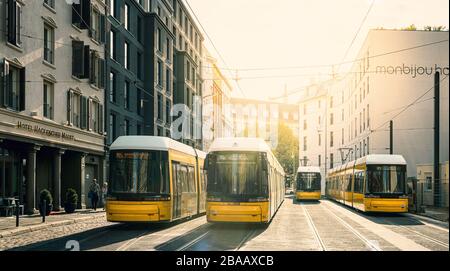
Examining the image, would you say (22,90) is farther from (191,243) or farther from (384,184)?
(384,184)

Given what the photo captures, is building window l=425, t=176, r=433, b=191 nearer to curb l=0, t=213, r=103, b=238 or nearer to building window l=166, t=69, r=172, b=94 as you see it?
building window l=166, t=69, r=172, b=94

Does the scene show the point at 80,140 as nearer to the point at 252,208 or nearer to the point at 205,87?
the point at 252,208

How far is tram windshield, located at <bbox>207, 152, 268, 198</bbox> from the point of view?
1698 cm

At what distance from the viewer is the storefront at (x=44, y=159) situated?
79.8 feet

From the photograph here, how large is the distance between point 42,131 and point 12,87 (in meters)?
3.07

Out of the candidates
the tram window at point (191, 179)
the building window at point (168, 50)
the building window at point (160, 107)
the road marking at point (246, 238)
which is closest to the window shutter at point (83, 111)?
the tram window at point (191, 179)

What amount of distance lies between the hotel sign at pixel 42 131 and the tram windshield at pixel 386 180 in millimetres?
15519

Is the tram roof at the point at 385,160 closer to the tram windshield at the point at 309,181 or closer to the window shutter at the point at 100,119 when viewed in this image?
the window shutter at the point at 100,119

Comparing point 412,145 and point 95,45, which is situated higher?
point 95,45

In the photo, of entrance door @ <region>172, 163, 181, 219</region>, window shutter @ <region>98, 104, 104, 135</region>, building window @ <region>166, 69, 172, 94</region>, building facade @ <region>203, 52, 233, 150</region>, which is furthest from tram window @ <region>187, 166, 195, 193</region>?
building facade @ <region>203, 52, 233, 150</region>

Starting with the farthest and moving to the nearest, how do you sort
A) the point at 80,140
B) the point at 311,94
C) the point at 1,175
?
the point at 311,94
the point at 80,140
the point at 1,175

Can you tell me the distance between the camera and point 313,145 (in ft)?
293
